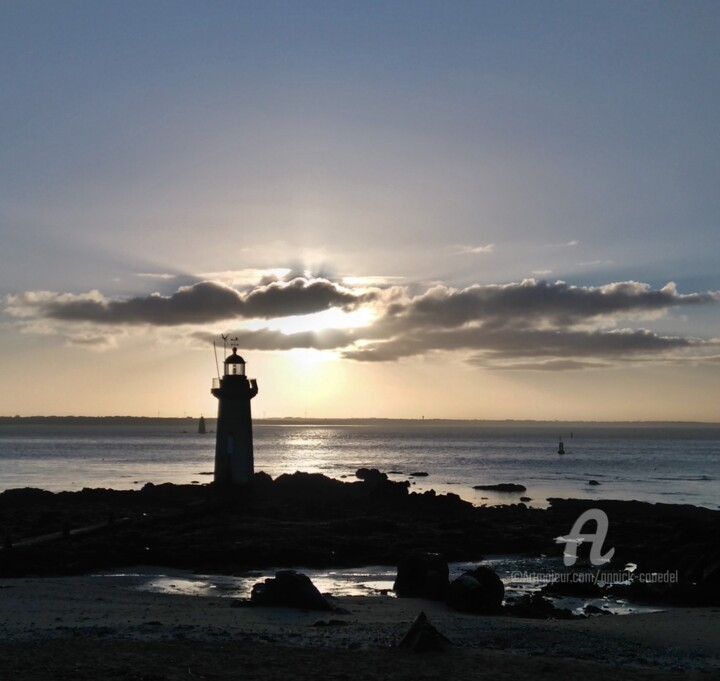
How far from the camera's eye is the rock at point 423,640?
13039 millimetres

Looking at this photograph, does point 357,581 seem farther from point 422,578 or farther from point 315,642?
point 315,642

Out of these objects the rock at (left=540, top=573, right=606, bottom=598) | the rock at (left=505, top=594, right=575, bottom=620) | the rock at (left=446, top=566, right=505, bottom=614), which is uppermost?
the rock at (left=446, top=566, right=505, bottom=614)

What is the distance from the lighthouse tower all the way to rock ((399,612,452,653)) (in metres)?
24.8

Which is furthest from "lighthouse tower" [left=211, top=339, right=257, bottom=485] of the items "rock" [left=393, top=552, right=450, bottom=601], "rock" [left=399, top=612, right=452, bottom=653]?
"rock" [left=399, top=612, right=452, bottom=653]

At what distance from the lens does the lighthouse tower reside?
37.6m

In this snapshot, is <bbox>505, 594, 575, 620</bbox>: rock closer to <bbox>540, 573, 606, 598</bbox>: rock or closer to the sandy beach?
the sandy beach

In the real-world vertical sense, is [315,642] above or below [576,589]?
above

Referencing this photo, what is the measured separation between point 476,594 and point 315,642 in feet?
16.1

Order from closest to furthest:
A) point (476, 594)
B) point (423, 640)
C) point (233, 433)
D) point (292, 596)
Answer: point (423, 640), point (292, 596), point (476, 594), point (233, 433)

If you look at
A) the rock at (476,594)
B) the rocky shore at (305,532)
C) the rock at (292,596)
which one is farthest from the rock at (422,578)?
the rocky shore at (305,532)

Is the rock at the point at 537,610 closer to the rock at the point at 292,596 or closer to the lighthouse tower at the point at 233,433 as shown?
the rock at the point at 292,596

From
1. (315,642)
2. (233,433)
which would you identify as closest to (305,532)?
(233,433)

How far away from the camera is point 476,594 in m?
17.5

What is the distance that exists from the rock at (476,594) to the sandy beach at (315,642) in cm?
35
